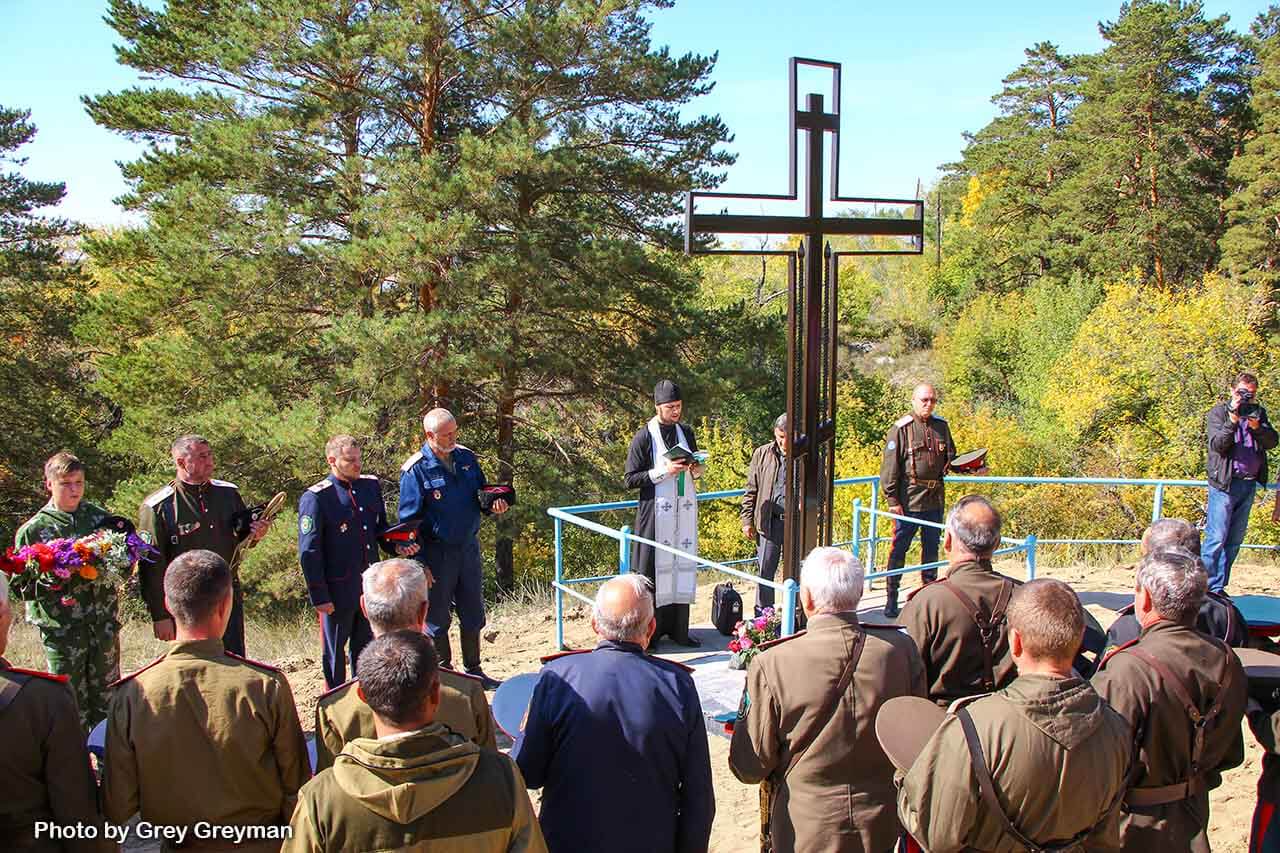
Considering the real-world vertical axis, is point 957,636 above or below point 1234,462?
below

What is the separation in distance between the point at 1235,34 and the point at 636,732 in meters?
40.3

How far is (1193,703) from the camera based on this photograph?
2936mm

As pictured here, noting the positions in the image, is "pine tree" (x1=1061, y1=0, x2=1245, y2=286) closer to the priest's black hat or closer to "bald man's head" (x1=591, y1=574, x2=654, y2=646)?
the priest's black hat

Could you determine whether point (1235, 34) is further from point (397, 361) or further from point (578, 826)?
point (578, 826)

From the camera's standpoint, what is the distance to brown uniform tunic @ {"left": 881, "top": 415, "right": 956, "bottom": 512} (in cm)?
738

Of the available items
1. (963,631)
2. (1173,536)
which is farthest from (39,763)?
(1173,536)

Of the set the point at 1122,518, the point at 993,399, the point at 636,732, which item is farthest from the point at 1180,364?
the point at 636,732

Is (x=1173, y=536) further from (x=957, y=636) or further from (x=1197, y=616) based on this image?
(x=957, y=636)

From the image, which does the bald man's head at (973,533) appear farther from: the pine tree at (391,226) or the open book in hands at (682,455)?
the pine tree at (391,226)

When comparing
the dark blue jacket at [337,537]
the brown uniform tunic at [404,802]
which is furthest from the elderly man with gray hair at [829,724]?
the dark blue jacket at [337,537]

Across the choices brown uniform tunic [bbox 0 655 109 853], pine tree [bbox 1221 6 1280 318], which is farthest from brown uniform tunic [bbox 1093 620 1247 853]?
pine tree [bbox 1221 6 1280 318]

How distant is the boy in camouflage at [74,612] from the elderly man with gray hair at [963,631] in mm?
4006

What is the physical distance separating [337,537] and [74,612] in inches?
52.2

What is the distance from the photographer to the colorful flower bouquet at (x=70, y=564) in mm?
4668
